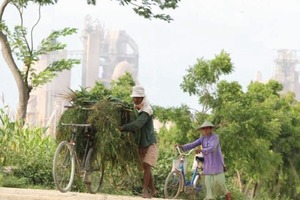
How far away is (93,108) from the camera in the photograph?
1146 centimetres

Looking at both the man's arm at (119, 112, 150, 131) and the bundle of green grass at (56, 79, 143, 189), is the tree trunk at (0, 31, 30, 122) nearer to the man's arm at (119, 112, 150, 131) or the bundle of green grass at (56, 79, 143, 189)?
the bundle of green grass at (56, 79, 143, 189)

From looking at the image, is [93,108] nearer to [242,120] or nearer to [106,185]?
[106,185]

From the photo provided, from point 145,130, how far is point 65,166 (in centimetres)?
111

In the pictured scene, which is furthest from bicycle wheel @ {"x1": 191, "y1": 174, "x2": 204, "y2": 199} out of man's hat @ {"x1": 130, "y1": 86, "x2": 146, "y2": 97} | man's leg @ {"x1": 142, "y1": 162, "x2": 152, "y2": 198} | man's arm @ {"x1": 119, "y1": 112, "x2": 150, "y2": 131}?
man's hat @ {"x1": 130, "y1": 86, "x2": 146, "y2": 97}

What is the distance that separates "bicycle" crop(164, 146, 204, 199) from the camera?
15.1 meters

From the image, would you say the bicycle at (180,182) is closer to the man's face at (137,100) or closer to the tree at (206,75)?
the man's face at (137,100)

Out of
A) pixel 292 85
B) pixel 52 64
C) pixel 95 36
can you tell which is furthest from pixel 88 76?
pixel 52 64

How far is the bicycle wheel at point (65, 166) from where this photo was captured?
11.0m

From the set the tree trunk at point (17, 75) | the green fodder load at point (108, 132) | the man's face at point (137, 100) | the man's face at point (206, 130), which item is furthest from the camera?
the tree trunk at point (17, 75)

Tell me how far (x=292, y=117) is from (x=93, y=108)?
29154mm

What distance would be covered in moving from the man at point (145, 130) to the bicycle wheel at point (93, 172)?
0.60 m

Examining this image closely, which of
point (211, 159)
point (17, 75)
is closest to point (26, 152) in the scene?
point (17, 75)

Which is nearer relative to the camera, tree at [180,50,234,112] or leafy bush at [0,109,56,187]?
leafy bush at [0,109,56,187]

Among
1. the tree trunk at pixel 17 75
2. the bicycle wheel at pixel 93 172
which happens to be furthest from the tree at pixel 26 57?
the bicycle wheel at pixel 93 172
